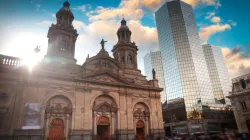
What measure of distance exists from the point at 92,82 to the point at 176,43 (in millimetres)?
54926

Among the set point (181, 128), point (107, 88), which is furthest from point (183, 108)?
point (107, 88)

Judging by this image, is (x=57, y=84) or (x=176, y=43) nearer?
(x=57, y=84)

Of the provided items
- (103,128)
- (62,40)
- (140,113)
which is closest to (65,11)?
(62,40)

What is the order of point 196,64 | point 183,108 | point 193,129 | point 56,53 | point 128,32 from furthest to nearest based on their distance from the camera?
1. point 196,64
2. point 183,108
3. point 193,129
4. point 128,32
5. point 56,53

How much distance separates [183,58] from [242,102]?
35336 mm

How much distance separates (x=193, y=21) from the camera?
8206 centimetres

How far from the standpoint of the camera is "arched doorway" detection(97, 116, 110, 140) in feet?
87.2

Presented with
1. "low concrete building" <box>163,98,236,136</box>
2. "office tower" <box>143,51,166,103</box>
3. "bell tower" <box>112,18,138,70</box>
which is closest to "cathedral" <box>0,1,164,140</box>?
"bell tower" <box>112,18,138,70</box>

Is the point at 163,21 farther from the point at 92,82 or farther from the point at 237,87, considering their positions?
the point at 92,82

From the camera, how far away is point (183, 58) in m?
72.4

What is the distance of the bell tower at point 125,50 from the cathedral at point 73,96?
203mm

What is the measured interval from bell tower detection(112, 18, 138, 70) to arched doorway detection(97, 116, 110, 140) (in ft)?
38.4

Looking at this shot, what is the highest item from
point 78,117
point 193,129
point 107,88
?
point 107,88

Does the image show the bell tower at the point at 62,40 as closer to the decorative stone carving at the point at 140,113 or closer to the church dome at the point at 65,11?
the church dome at the point at 65,11
